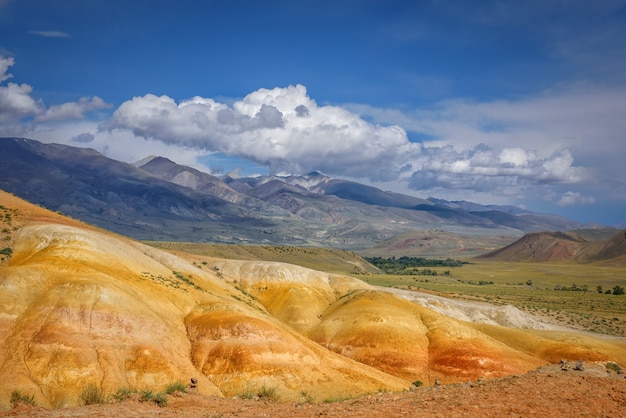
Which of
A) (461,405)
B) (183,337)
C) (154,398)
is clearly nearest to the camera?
(461,405)

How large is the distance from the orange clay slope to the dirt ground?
920cm

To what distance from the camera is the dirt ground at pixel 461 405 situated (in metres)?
17.8

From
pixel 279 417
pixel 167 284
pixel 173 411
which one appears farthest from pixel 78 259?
pixel 279 417

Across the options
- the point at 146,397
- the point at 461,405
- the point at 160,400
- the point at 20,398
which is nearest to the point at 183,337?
the point at 20,398

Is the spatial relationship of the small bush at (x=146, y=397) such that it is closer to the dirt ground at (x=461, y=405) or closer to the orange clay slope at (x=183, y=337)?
the dirt ground at (x=461, y=405)

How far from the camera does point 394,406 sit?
19.6 m

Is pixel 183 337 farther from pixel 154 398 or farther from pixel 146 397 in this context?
pixel 154 398

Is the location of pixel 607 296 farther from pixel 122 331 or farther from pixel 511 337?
pixel 122 331

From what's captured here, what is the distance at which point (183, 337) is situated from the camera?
42.3 metres

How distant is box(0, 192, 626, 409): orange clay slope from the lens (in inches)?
1296

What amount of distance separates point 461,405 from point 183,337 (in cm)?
2982

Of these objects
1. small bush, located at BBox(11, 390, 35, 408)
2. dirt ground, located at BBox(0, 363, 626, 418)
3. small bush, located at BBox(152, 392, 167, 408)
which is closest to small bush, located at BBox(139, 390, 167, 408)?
small bush, located at BBox(152, 392, 167, 408)

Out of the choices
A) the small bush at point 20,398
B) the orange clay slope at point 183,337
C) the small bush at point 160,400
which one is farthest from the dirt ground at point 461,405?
the orange clay slope at point 183,337

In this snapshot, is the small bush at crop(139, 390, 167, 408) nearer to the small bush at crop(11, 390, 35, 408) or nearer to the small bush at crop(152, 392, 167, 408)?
the small bush at crop(152, 392, 167, 408)
